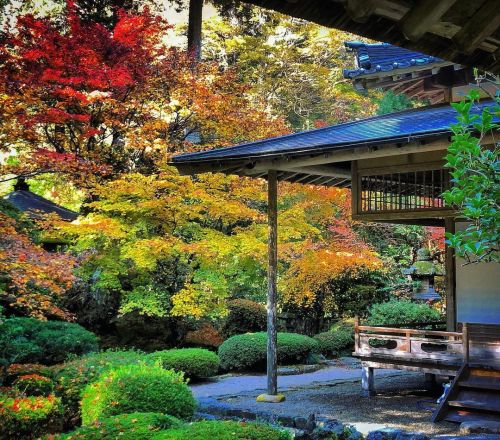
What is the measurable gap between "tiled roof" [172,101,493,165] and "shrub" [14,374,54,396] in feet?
12.6

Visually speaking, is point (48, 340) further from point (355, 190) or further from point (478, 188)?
point (478, 188)

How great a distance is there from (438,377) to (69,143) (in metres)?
10.7

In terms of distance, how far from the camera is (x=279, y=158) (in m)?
9.25

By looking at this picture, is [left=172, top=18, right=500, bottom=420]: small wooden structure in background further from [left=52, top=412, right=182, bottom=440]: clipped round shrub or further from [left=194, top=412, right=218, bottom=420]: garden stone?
[left=52, top=412, right=182, bottom=440]: clipped round shrub

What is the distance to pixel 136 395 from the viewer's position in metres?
7.35

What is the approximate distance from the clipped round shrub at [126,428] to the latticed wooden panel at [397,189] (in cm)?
481

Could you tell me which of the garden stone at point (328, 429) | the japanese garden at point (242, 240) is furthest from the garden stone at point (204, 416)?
the garden stone at point (328, 429)

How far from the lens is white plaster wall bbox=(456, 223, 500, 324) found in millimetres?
10156

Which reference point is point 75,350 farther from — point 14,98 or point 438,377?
point 438,377

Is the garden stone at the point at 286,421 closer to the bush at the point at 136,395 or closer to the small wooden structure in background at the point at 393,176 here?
the bush at the point at 136,395

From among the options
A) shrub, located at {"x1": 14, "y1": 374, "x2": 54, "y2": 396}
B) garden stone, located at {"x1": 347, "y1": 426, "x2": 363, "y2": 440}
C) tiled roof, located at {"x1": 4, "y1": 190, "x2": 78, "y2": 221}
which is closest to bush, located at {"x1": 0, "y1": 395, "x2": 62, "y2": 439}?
shrub, located at {"x1": 14, "y1": 374, "x2": 54, "y2": 396}

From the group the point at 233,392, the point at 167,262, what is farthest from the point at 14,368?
the point at 167,262

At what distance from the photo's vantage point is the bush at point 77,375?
28.3ft

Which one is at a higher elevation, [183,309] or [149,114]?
[149,114]
